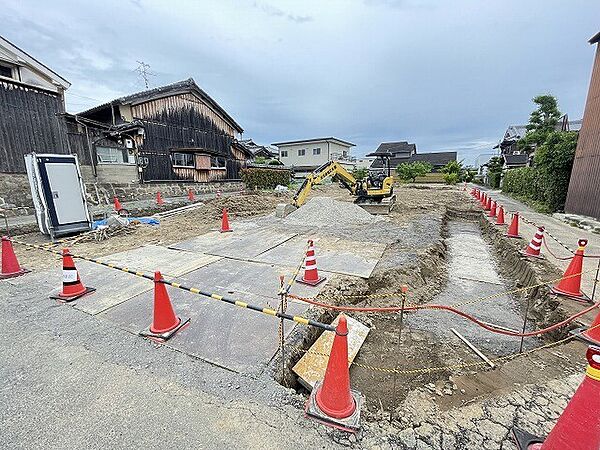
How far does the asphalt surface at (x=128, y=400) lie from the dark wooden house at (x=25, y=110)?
400 inches

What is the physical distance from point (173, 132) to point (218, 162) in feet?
13.5

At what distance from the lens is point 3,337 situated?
9.70 feet

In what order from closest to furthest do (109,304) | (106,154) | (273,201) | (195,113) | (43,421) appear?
(43,421), (109,304), (106,154), (273,201), (195,113)

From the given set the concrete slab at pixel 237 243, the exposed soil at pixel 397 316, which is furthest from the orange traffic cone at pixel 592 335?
the concrete slab at pixel 237 243

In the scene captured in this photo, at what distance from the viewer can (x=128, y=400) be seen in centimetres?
212

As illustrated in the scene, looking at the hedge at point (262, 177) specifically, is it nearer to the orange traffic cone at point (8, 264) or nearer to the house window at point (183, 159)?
the house window at point (183, 159)

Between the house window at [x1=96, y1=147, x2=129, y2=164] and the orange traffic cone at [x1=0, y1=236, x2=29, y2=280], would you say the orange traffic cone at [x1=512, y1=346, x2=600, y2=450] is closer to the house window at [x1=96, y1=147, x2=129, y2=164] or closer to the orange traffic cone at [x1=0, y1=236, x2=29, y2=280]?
the orange traffic cone at [x1=0, y1=236, x2=29, y2=280]

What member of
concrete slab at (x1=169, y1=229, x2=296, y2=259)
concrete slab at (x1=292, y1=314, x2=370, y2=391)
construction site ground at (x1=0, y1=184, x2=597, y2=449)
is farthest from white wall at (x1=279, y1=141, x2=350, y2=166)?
concrete slab at (x1=292, y1=314, x2=370, y2=391)

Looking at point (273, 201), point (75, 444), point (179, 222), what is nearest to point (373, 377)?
point (75, 444)

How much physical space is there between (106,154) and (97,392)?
14.3m

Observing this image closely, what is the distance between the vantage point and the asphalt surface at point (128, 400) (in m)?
1.81

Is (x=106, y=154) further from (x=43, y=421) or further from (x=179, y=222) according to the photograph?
(x=43, y=421)

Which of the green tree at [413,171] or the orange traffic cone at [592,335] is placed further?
the green tree at [413,171]

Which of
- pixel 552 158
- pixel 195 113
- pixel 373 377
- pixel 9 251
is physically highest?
pixel 195 113
